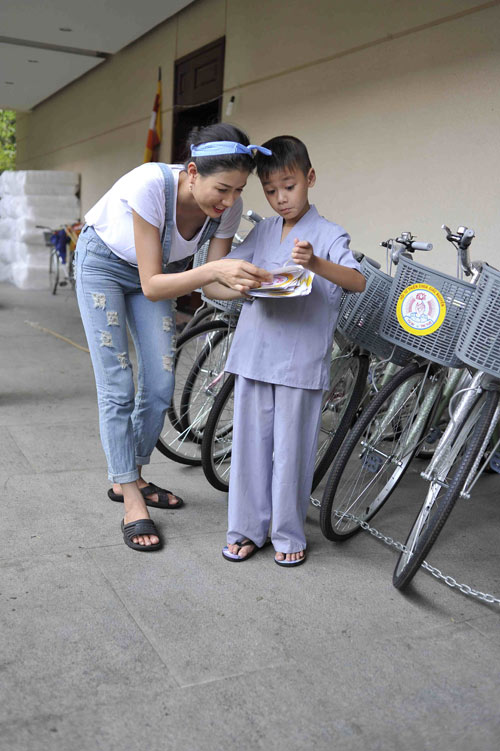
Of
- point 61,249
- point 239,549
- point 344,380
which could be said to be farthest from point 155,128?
point 239,549

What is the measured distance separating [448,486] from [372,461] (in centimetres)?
48

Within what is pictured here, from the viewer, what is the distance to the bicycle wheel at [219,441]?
2.95 m

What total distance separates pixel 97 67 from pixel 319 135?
6.54 meters

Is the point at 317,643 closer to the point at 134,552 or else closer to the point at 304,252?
the point at 134,552

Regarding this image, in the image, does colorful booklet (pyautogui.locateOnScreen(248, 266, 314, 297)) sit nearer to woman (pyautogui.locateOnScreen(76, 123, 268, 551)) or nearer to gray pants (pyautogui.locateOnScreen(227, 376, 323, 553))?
woman (pyautogui.locateOnScreen(76, 123, 268, 551))

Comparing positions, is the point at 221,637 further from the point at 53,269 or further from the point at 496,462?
the point at 53,269

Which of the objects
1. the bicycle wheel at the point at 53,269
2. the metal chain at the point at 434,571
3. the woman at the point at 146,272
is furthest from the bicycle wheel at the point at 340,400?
the bicycle wheel at the point at 53,269

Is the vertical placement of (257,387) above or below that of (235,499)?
above

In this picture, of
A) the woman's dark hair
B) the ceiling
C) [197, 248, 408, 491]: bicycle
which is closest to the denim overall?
the woman's dark hair

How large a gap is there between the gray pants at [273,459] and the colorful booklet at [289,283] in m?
0.37

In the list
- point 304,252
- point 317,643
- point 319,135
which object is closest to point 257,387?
point 304,252

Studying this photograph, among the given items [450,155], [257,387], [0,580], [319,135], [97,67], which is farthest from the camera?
[97,67]

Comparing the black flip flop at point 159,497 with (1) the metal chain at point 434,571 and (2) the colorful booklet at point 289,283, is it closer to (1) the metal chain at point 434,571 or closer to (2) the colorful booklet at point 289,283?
(1) the metal chain at point 434,571

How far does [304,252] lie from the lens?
2.06 metres
